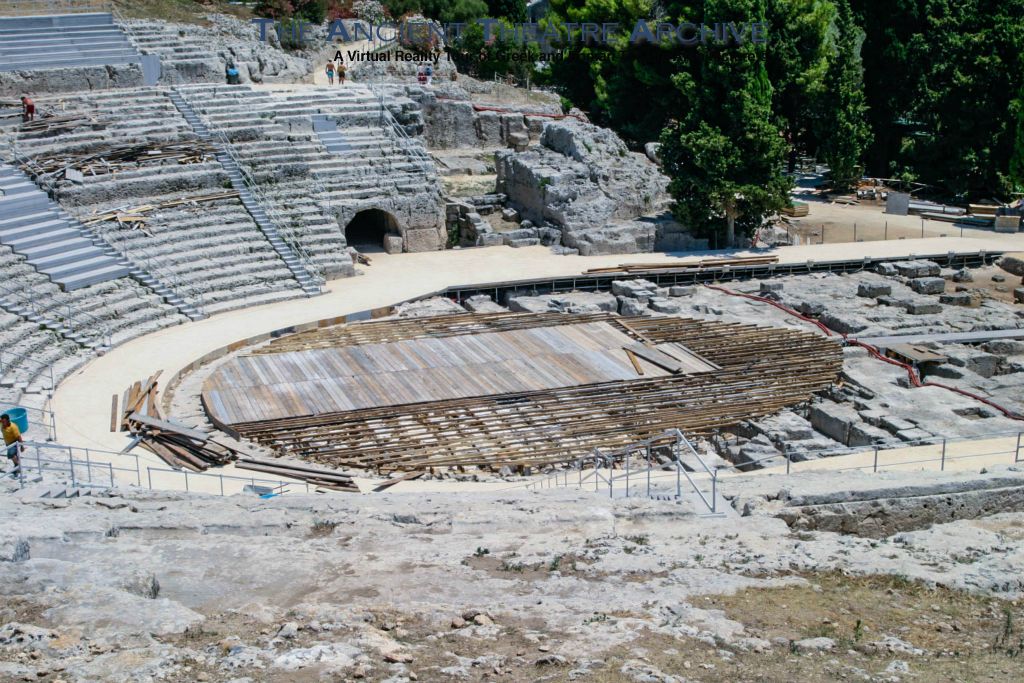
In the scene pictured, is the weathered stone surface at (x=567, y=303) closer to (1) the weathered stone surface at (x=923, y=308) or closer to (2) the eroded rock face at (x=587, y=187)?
(2) the eroded rock face at (x=587, y=187)

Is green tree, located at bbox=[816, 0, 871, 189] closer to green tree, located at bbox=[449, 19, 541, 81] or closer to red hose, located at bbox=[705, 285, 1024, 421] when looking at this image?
red hose, located at bbox=[705, 285, 1024, 421]

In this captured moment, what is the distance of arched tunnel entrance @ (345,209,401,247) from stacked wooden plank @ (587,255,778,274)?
708cm

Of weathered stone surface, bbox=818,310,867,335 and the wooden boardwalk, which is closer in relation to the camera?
the wooden boardwalk

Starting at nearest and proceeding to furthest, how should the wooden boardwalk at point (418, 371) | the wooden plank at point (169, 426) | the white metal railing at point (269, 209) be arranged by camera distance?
1. the wooden plank at point (169, 426)
2. the wooden boardwalk at point (418, 371)
3. the white metal railing at point (269, 209)

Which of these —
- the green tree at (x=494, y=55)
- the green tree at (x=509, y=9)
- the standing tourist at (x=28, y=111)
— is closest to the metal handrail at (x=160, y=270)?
the standing tourist at (x=28, y=111)

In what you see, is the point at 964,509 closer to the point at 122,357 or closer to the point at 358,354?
the point at 358,354

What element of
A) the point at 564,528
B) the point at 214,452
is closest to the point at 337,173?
the point at 214,452

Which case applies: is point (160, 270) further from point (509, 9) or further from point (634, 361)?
point (509, 9)

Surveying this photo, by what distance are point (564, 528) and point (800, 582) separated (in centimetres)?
297

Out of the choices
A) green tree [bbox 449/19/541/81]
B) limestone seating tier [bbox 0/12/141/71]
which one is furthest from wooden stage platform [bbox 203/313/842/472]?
green tree [bbox 449/19/541/81]

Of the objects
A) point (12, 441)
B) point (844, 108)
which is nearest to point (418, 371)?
point (12, 441)

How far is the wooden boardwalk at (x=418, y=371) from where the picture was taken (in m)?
24.3

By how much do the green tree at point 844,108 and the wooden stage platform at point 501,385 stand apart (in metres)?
18.8

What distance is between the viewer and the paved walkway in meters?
24.0
